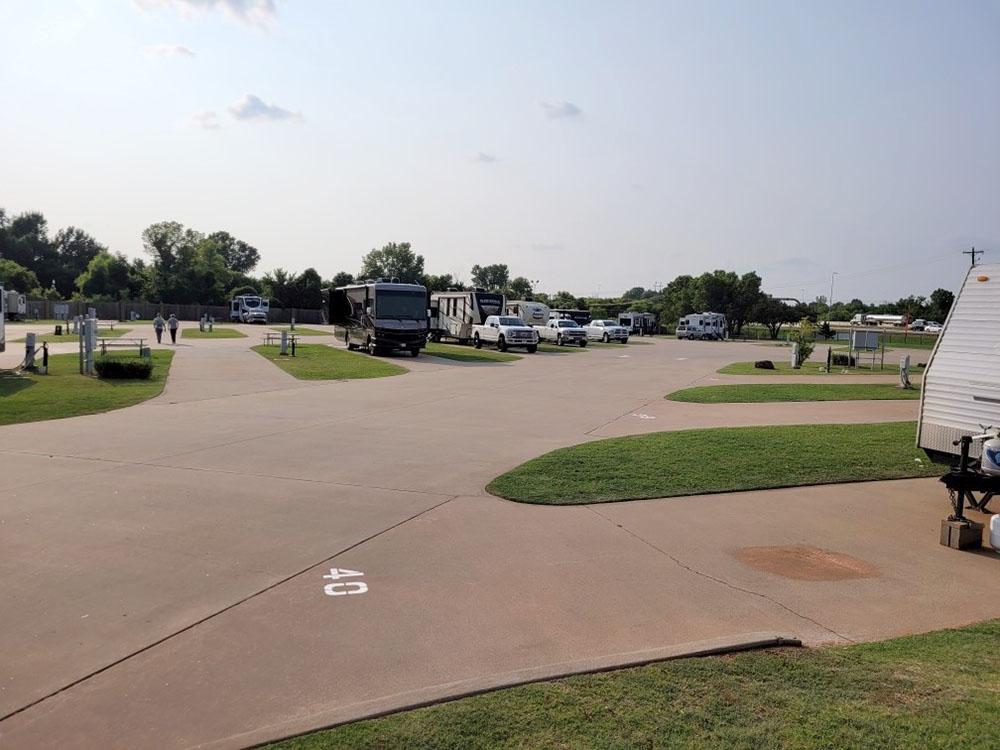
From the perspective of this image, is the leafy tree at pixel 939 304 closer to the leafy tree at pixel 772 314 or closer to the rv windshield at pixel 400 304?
the leafy tree at pixel 772 314

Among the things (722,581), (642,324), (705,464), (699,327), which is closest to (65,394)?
(705,464)

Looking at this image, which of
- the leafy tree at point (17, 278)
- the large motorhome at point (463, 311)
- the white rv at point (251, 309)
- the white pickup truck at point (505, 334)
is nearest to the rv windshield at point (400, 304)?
the white pickup truck at point (505, 334)

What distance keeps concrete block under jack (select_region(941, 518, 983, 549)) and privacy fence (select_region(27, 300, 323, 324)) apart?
72.3 m

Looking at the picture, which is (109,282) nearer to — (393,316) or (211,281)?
(211,281)

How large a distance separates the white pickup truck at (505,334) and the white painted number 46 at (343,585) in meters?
32.9

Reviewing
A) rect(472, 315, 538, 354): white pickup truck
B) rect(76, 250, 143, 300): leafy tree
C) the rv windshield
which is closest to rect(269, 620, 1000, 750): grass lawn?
the rv windshield

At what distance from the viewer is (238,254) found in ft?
545

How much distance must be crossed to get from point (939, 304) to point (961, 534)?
110 meters

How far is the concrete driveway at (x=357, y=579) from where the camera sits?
408cm

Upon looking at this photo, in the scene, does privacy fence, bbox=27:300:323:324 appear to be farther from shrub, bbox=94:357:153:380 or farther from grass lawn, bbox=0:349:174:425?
grass lawn, bbox=0:349:174:425

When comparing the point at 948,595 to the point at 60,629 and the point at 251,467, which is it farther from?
the point at 251,467

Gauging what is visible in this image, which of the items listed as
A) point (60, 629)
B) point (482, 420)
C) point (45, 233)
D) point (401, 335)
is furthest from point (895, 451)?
point (45, 233)

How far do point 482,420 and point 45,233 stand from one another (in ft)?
415

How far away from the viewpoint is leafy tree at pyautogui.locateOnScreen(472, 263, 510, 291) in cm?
14088
